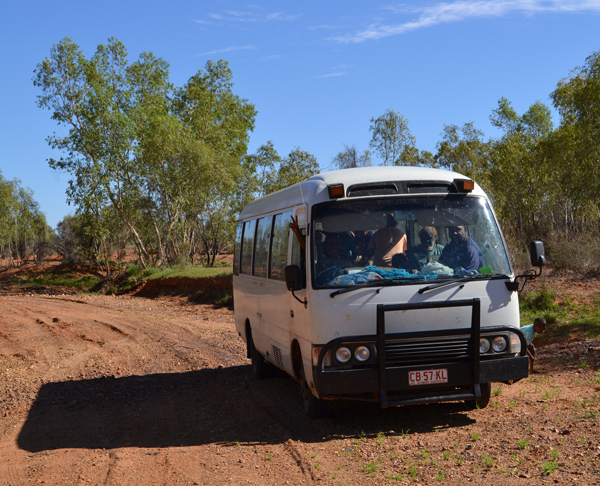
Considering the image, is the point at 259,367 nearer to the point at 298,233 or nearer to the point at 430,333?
the point at 298,233

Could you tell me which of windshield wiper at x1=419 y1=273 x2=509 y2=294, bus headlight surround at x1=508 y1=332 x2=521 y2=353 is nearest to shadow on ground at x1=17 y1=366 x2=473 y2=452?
bus headlight surround at x1=508 y1=332 x2=521 y2=353

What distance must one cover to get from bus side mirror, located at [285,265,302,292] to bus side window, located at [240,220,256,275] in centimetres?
Answer: 328

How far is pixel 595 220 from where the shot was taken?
73.3 feet

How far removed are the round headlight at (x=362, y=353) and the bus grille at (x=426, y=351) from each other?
18 cm

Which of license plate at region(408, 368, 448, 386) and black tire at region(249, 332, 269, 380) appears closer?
license plate at region(408, 368, 448, 386)

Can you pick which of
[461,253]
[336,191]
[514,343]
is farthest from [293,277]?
[514,343]

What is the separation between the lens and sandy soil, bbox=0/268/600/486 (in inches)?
203

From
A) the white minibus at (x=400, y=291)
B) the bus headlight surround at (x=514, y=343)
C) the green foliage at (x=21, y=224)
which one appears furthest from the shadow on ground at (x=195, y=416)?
the green foliage at (x=21, y=224)

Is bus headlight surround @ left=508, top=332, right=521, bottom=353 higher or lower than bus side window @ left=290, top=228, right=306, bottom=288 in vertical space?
lower

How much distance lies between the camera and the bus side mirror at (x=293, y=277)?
6.20m

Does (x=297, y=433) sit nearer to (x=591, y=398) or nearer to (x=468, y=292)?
(x=468, y=292)

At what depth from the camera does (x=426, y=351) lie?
5953 mm

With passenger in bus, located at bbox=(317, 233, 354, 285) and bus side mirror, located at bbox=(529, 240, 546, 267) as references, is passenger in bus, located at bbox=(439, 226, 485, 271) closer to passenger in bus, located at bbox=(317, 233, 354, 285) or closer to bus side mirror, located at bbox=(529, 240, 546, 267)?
bus side mirror, located at bbox=(529, 240, 546, 267)

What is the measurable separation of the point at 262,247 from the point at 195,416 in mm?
2491
